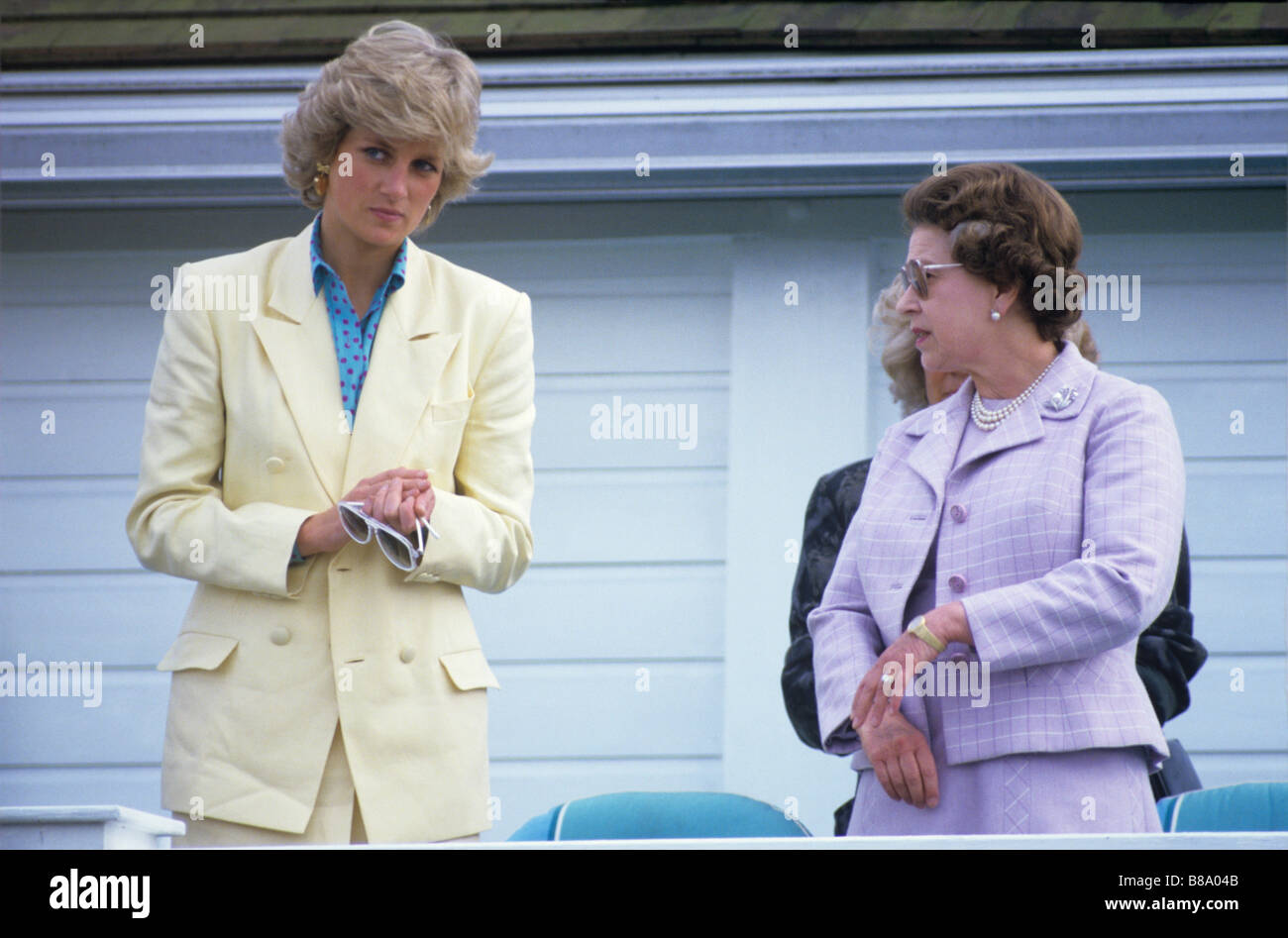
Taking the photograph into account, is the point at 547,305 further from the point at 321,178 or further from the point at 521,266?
the point at 321,178

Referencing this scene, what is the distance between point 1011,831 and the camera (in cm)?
246

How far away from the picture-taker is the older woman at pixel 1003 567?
244 cm

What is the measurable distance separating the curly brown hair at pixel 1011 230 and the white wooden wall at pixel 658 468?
1.31m

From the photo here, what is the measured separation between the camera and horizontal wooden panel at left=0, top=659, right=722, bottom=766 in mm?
3941

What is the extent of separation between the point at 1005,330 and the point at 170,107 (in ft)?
6.89

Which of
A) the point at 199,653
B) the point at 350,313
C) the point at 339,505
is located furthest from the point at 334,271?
the point at 199,653

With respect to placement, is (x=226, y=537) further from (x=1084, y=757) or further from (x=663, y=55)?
(x=663, y=55)

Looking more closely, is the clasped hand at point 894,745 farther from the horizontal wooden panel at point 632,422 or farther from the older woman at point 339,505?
the horizontal wooden panel at point 632,422

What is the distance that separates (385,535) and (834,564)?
3.24 feet

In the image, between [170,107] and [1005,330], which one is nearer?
[1005,330]

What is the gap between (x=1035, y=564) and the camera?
250 cm

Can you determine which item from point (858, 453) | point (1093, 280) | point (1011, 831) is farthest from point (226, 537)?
point (1093, 280)

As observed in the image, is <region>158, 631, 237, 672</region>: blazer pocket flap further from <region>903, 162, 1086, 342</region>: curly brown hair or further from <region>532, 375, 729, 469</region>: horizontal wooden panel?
<region>532, 375, 729, 469</region>: horizontal wooden panel
